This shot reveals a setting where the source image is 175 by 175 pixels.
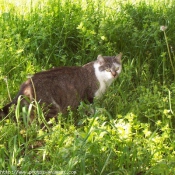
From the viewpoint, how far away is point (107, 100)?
429 centimetres

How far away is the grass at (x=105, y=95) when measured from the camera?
10.1ft

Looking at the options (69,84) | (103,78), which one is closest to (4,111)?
(69,84)

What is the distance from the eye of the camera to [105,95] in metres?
4.44

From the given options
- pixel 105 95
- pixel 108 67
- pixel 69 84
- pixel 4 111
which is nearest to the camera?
pixel 4 111

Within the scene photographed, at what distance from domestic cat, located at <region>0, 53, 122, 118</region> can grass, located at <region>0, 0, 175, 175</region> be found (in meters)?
0.11

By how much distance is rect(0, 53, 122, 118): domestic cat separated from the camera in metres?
4.02

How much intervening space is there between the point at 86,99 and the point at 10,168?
67.4 inches

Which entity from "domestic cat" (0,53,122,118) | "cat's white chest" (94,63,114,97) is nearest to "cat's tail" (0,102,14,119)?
"domestic cat" (0,53,122,118)

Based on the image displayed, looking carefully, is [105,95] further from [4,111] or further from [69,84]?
[4,111]

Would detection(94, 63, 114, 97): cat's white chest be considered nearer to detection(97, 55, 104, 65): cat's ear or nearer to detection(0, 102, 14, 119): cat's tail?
detection(97, 55, 104, 65): cat's ear

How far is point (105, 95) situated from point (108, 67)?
314 millimetres

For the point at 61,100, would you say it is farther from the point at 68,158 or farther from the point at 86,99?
the point at 68,158

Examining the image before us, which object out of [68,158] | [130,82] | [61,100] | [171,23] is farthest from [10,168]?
[171,23]

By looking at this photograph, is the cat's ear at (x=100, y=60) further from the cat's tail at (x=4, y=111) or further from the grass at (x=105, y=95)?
the cat's tail at (x=4, y=111)
